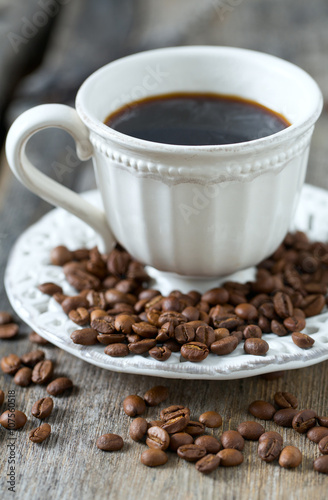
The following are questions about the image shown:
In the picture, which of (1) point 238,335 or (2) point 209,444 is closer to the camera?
(2) point 209,444

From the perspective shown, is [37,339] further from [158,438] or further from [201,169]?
[201,169]

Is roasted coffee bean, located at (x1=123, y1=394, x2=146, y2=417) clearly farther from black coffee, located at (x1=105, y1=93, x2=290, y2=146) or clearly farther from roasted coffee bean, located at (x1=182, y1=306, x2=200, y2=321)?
black coffee, located at (x1=105, y1=93, x2=290, y2=146)

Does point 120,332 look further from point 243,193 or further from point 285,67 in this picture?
point 285,67

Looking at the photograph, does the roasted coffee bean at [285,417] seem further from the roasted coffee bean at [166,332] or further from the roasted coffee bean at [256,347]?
the roasted coffee bean at [166,332]

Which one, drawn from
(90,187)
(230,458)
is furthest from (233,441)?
(90,187)

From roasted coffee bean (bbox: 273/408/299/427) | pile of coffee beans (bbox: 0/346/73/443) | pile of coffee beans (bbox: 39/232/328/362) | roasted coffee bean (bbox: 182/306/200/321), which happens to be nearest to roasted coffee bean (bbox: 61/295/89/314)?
pile of coffee beans (bbox: 39/232/328/362)
